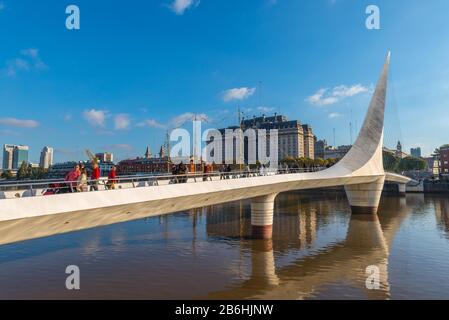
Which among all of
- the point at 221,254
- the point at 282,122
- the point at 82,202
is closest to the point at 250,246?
the point at 221,254

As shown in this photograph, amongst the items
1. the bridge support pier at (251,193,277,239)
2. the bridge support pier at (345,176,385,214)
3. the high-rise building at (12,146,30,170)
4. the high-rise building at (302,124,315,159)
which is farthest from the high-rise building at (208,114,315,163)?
the bridge support pier at (251,193,277,239)

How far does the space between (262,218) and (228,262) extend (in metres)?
9.08

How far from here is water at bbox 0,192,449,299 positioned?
47.9 feet

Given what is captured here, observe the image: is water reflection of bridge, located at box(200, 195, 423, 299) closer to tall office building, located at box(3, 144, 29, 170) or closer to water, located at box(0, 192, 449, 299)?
water, located at box(0, 192, 449, 299)

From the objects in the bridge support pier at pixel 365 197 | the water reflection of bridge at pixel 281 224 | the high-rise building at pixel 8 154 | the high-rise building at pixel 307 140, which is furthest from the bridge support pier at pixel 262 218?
the high-rise building at pixel 8 154

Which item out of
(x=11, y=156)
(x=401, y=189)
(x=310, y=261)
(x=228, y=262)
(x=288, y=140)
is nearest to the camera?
(x=228, y=262)

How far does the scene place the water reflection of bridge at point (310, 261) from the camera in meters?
15.1

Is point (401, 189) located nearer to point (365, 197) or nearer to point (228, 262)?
point (365, 197)

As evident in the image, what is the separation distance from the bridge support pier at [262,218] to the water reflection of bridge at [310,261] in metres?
1.04

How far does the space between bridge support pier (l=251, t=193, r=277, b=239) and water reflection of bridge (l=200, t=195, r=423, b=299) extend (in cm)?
104

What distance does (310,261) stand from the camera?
2030 cm

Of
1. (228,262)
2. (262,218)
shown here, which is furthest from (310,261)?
(262,218)

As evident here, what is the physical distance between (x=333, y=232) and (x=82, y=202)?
25193 millimetres
